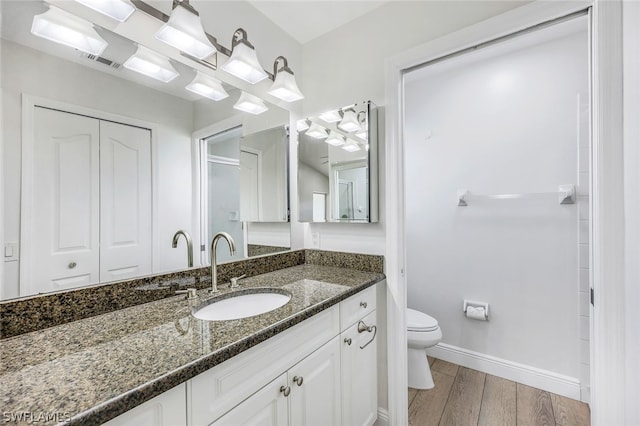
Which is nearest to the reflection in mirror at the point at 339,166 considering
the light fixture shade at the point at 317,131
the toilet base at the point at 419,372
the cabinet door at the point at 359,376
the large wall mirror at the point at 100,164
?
the light fixture shade at the point at 317,131

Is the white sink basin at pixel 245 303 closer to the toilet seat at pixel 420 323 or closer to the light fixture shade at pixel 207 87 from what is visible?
the light fixture shade at pixel 207 87

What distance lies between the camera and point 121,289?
1.02 meters

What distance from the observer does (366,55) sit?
1.65 m

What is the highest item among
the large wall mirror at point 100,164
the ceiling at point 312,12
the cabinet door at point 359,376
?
the ceiling at point 312,12

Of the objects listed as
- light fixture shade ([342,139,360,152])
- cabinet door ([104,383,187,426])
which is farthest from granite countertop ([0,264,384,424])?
light fixture shade ([342,139,360,152])

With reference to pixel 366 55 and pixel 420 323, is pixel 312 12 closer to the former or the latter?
pixel 366 55

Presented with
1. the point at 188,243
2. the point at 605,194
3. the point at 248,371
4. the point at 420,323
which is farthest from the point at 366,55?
the point at 420,323

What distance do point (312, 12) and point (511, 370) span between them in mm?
2782

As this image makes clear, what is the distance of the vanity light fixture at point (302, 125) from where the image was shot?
1.83 meters

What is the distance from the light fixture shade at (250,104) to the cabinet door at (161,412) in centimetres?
135

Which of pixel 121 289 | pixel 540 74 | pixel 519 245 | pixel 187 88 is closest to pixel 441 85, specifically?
pixel 540 74

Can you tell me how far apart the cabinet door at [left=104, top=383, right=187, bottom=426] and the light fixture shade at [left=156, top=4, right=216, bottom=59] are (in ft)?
4.18

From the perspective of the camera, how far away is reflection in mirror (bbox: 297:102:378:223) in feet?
5.22

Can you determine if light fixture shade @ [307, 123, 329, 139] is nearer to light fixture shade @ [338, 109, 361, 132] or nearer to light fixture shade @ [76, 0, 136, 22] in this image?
light fixture shade @ [338, 109, 361, 132]
